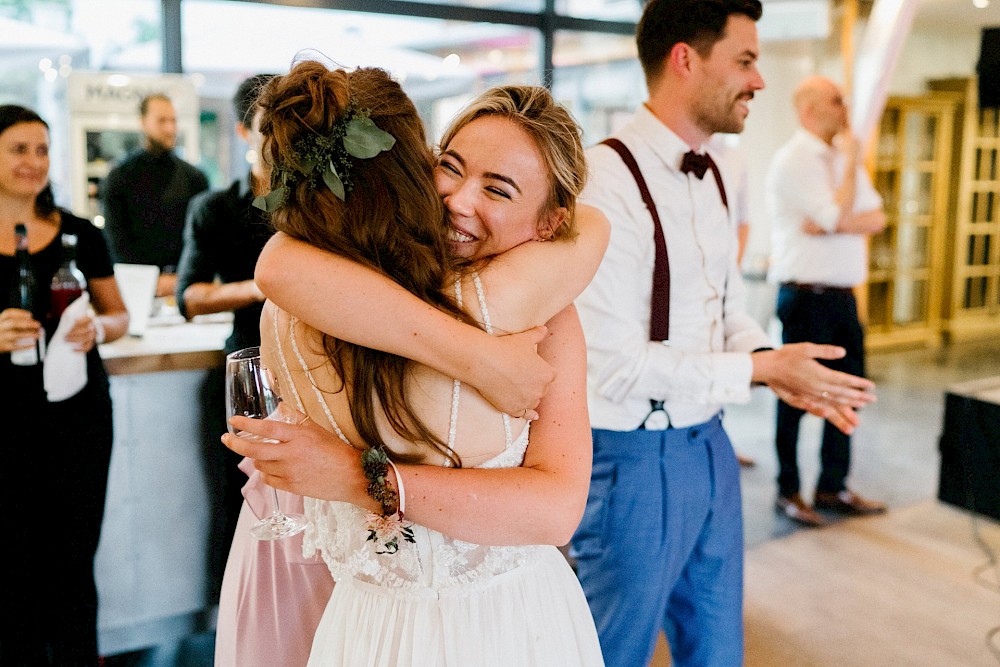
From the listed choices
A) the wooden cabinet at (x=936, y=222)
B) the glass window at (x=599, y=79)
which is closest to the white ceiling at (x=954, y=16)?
the wooden cabinet at (x=936, y=222)

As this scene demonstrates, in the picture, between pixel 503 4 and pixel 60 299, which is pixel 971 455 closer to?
pixel 60 299

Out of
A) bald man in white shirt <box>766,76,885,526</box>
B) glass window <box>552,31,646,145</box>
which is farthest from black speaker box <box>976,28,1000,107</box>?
glass window <box>552,31,646,145</box>

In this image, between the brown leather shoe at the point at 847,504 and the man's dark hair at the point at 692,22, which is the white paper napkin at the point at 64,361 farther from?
the brown leather shoe at the point at 847,504

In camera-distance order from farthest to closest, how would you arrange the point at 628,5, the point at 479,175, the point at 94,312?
the point at 628,5 → the point at 94,312 → the point at 479,175

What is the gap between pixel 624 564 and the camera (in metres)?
1.99

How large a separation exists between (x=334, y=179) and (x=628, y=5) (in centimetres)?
533

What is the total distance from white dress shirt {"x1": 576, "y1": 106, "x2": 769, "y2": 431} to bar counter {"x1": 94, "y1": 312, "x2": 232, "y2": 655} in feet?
5.14

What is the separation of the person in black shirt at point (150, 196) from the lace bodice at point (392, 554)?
12.9 ft

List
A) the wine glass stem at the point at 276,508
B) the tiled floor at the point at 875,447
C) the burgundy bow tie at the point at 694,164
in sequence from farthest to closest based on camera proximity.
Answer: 1. the tiled floor at the point at 875,447
2. the burgundy bow tie at the point at 694,164
3. the wine glass stem at the point at 276,508

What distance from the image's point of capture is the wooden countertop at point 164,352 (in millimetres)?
2885

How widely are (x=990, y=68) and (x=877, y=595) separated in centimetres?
278

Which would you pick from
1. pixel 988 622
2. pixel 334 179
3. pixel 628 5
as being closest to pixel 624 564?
pixel 334 179

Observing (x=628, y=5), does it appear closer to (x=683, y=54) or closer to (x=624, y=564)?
(x=683, y=54)

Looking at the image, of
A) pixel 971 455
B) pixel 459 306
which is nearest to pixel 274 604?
pixel 459 306
